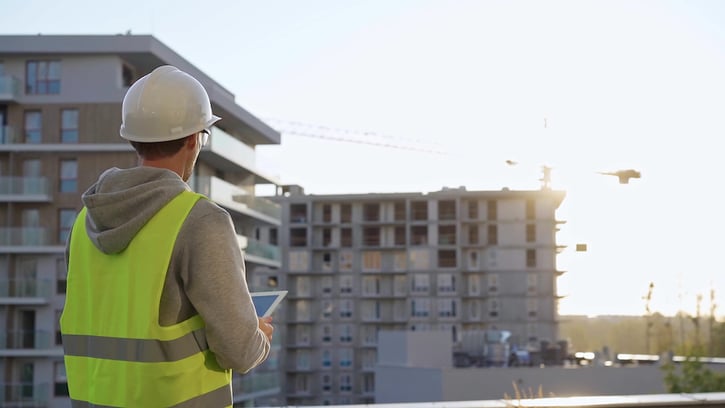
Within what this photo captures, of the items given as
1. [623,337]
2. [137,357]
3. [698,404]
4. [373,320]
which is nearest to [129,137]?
[137,357]

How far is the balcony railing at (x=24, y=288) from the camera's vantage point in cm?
3294

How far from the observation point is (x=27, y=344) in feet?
108

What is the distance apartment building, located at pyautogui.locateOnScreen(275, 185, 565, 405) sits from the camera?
7062 centimetres

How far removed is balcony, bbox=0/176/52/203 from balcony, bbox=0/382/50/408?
20.7 ft

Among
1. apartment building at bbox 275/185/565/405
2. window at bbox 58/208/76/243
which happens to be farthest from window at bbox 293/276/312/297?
window at bbox 58/208/76/243

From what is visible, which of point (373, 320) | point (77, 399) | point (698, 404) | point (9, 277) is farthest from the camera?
point (373, 320)

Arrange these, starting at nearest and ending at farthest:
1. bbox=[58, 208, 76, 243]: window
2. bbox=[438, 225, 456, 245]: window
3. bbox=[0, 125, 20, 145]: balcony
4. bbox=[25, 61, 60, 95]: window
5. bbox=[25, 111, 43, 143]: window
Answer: bbox=[58, 208, 76, 243]: window → bbox=[0, 125, 20, 145]: balcony → bbox=[25, 61, 60, 95]: window → bbox=[25, 111, 43, 143]: window → bbox=[438, 225, 456, 245]: window

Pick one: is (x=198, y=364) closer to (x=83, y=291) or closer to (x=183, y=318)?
(x=183, y=318)

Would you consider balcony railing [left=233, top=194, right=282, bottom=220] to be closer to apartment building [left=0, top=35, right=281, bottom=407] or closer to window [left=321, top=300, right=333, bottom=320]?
apartment building [left=0, top=35, right=281, bottom=407]

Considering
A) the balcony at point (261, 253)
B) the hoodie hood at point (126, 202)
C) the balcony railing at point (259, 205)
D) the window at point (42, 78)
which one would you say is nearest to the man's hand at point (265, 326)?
the hoodie hood at point (126, 202)

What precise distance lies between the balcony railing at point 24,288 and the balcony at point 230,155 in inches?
281

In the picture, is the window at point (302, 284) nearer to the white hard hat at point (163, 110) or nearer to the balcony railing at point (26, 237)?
the balcony railing at point (26, 237)

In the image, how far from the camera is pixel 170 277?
6.03 feet

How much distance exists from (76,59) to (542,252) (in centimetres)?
4545
